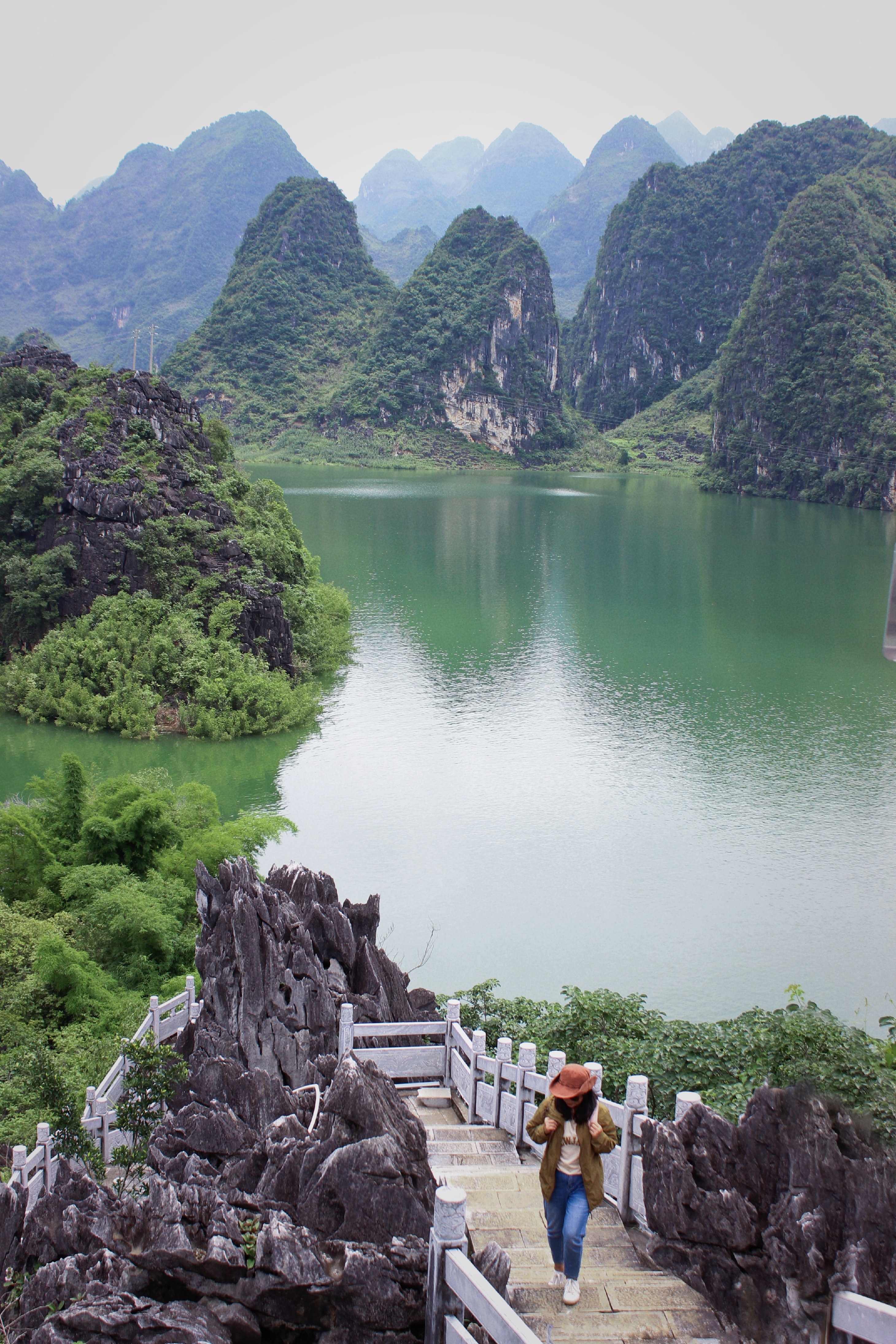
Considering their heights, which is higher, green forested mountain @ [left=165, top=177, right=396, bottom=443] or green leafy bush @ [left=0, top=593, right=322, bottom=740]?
green forested mountain @ [left=165, top=177, right=396, bottom=443]

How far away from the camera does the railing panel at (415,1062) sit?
17.2 ft

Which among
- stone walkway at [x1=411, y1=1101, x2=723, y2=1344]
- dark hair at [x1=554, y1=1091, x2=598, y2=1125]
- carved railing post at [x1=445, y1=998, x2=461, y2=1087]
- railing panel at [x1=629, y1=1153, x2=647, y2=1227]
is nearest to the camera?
stone walkway at [x1=411, y1=1101, x2=723, y2=1344]

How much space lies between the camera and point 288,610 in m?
20.7

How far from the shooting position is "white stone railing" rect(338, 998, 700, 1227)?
3807 millimetres

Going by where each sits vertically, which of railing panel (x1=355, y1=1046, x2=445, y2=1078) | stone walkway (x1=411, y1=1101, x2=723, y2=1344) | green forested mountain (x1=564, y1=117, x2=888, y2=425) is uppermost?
green forested mountain (x1=564, y1=117, x2=888, y2=425)

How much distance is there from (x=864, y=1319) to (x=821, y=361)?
77779 millimetres

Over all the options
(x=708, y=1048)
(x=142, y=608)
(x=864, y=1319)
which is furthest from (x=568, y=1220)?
(x=142, y=608)

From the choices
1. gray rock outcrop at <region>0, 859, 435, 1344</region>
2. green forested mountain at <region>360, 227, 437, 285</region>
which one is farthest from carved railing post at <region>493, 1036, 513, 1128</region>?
green forested mountain at <region>360, 227, 437, 285</region>

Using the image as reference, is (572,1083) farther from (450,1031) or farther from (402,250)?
(402,250)

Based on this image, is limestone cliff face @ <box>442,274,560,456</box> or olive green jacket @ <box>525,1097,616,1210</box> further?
limestone cliff face @ <box>442,274,560,456</box>

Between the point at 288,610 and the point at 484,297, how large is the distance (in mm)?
80388

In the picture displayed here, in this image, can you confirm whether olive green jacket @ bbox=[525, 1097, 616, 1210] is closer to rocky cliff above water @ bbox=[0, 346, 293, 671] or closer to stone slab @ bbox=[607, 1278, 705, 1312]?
stone slab @ bbox=[607, 1278, 705, 1312]

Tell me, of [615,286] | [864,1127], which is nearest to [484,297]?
[615,286]

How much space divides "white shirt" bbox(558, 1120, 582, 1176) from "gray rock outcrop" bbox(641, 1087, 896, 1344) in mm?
318
